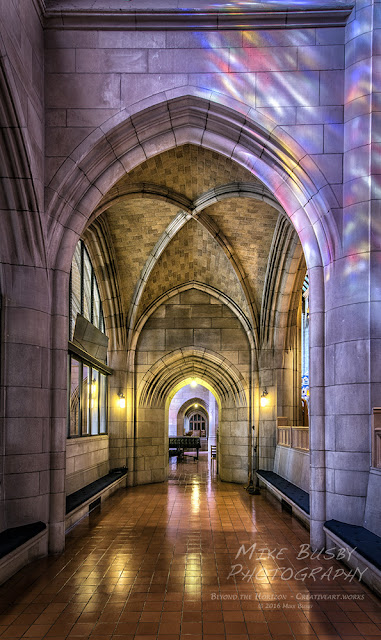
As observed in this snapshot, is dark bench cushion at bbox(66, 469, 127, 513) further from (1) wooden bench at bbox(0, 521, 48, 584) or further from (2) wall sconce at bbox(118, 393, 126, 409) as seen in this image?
(2) wall sconce at bbox(118, 393, 126, 409)

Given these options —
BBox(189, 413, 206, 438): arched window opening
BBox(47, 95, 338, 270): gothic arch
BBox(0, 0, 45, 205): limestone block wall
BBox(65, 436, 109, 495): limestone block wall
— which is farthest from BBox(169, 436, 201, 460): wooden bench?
BBox(189, 413, 206, 438): arched window opening

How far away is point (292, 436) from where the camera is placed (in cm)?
1165

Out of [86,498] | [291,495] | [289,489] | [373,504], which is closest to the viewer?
[373,504]

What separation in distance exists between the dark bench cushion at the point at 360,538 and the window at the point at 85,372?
490 cm

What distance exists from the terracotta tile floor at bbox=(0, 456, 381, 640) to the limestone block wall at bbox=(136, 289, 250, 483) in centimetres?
611

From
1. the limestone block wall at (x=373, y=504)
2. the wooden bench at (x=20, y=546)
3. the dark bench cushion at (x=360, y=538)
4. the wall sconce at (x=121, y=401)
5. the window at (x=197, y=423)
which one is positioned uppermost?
the wall sconce at (x=121, y=401)

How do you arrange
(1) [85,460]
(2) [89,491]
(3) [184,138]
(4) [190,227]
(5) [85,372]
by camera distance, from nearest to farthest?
(3) [184,138], (2) [89,491], (1) [85,460], (5) [85,372], (4) [190,227]

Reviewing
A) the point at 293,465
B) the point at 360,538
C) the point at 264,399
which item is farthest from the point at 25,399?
the point at 264,399

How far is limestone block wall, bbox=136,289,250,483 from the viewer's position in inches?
590

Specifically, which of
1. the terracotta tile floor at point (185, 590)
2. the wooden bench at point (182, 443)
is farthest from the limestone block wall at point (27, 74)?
the wooden bench at point (182, 443)

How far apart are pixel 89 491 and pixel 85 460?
46.6 inches

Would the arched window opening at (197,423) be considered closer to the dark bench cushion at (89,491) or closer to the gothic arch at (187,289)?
the gothic arch at (187,289)

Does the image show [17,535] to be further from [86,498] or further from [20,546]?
[86,498]

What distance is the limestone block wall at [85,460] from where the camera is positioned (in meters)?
9.68
